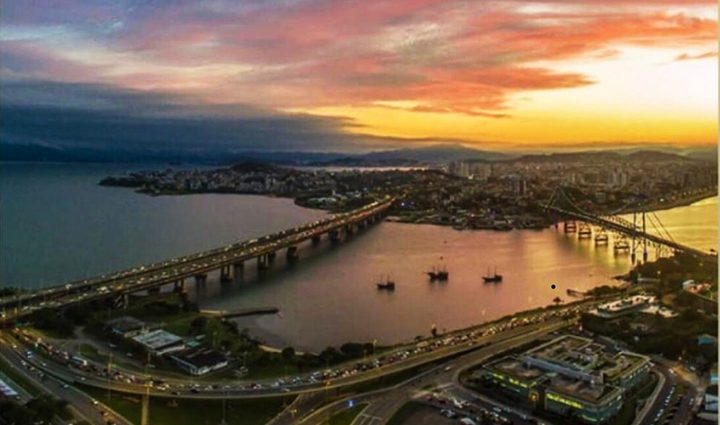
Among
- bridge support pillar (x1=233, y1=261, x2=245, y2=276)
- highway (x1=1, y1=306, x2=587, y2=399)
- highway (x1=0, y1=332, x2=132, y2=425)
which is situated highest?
highway (x1=0, y1=332, x2=132, y2=425)

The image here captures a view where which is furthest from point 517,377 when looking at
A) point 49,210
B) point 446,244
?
point 49,210

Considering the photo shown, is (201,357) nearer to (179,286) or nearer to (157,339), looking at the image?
(157,339)

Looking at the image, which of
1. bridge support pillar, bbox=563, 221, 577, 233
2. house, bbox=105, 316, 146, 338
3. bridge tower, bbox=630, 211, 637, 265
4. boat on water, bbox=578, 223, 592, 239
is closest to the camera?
house, bbox=105, 316, 146, 338

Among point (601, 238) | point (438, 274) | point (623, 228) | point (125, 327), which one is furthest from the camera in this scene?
point (623, 228)

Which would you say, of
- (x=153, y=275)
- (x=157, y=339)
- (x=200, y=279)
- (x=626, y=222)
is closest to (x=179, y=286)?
(x=153, y=275)

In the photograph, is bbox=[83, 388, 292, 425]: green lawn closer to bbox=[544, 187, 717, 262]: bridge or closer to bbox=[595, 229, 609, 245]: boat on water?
bbox=[544, 187, 717, 262]: bridge

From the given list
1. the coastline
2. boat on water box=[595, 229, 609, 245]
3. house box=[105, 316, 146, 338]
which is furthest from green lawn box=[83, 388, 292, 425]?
the coastline

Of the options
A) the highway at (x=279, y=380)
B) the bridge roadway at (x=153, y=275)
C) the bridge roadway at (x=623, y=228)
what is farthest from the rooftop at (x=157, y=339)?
the bridge roadway at (x=623, y=228)

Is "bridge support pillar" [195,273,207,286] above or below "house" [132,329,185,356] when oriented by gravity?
below
